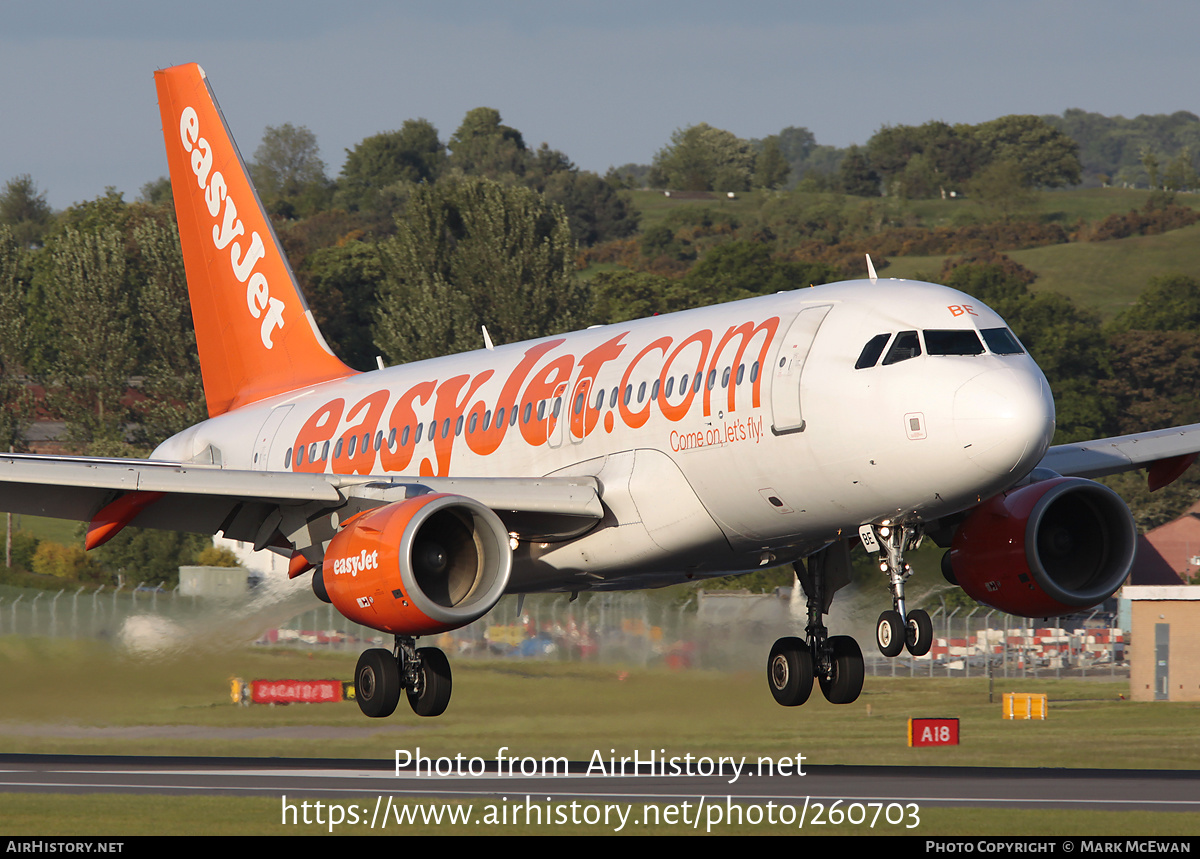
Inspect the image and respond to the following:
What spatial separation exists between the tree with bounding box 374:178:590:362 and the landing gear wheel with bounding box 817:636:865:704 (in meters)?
64.4

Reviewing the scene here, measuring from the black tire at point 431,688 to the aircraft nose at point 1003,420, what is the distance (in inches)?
393

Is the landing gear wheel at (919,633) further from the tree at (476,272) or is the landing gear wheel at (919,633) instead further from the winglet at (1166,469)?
the tree at (476,272)

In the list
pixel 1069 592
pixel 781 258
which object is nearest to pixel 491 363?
pixel 1069 592

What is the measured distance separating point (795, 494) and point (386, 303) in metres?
74.8

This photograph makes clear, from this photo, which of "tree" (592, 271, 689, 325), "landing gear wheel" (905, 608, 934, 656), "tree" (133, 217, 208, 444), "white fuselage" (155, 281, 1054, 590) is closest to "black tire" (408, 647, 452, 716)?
"white fuselage" (155, 281, 1054, 590)

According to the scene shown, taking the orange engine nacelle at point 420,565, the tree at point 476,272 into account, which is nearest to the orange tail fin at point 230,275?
the orange engine nacelle at point 420,565

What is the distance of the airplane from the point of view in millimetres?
20359

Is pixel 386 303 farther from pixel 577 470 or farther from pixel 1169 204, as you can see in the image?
pixel 1169 204

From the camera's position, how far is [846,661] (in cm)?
2514

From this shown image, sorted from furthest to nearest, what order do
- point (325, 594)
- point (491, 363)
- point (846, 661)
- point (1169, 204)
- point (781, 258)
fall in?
point (1169, 204) → point (781, 258) → point (491, 363) → point (846, 661) → point (325, 594)

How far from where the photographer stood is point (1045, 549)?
25.5m

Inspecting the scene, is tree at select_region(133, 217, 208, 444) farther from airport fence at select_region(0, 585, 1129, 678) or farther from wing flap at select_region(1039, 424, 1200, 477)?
wing flap at select_region(1039, 424, 1200, 477)

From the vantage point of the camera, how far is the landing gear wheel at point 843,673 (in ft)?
82.2

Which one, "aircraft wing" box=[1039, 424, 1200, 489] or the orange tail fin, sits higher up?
the orange tail fin
